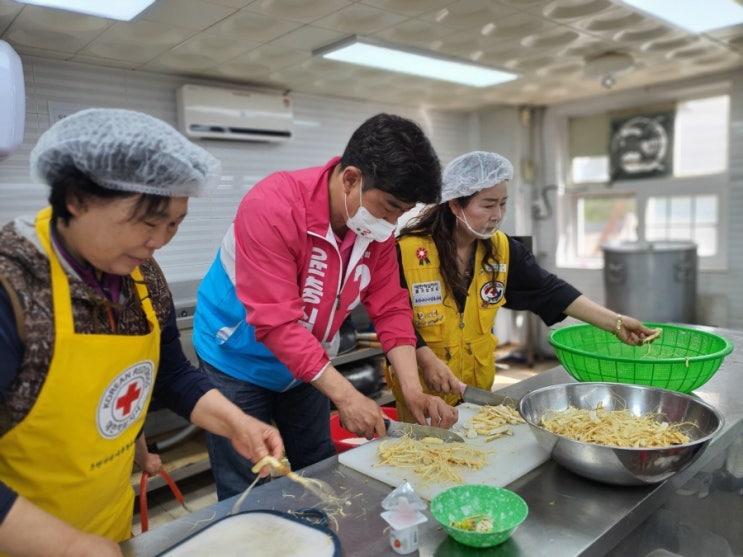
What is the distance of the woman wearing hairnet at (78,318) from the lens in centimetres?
95

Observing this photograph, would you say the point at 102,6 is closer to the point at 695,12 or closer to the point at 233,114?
the point at 233,114

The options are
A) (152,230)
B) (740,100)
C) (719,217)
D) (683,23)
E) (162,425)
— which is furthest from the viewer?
(719,217)

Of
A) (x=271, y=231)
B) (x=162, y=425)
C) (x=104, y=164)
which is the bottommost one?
(x=162, y=425)

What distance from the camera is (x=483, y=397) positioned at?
1916mm

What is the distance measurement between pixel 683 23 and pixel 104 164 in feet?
12.4

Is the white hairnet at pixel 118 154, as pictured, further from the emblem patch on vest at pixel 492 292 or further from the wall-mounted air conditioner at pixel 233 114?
the wall-mounted air conditioner at pixel 233 114

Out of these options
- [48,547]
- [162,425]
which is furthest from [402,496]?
[162,425]

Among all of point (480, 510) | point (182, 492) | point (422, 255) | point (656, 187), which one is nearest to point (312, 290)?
point (422, 255)

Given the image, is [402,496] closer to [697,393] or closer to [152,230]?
[152,230]

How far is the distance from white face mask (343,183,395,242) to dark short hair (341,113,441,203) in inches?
4.0

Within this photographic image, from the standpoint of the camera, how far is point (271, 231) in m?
1.58

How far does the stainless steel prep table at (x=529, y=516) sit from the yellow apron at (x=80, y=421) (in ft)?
0.50

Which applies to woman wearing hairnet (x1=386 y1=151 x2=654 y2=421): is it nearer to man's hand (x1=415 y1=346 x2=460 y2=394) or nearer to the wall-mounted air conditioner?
man's hand (x1=415 y1=346 x2=460 y2=394)

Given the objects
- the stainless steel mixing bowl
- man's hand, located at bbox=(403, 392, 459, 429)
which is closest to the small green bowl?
the stainless steel mixing bowl
